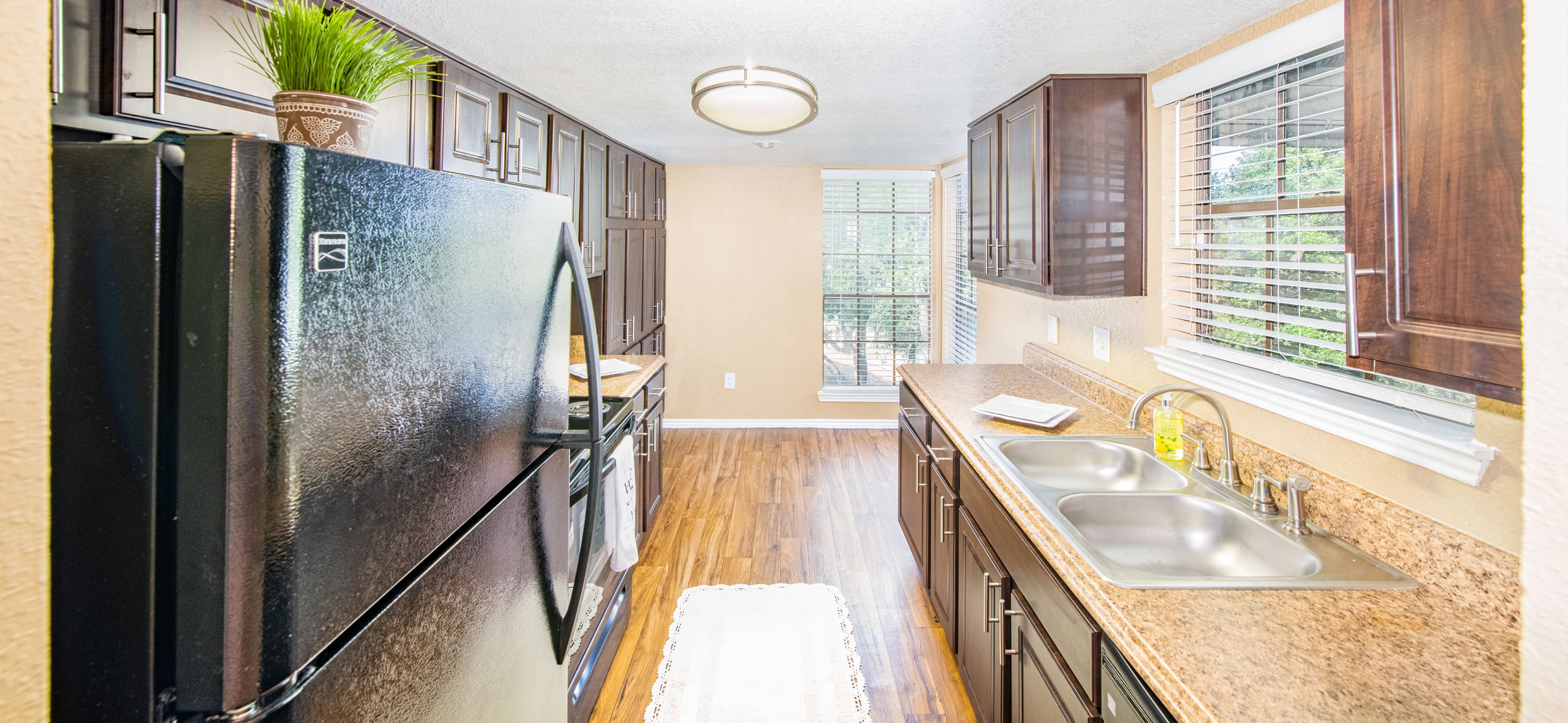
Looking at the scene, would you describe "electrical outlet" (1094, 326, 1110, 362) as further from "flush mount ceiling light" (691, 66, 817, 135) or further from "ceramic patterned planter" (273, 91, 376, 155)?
"ceramic patterned planter" (273, 91, 376, 155)

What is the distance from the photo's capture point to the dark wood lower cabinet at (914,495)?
9.35 ft

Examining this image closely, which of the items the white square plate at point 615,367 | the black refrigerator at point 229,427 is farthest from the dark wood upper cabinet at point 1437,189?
the white square plate at point 615,367

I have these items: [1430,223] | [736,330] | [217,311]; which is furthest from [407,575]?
[736,330]

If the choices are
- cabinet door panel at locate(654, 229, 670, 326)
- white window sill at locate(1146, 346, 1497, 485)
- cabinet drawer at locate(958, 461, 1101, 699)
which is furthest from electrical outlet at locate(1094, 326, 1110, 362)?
cabinet door panel at locate(654, 229, 670, 326)

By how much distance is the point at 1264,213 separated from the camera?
5.91 ft

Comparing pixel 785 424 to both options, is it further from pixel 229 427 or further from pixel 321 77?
pixel 229 427

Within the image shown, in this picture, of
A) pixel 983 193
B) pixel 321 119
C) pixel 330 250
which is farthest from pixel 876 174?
pixel 330 250

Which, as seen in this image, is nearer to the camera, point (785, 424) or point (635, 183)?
point (635, 183)

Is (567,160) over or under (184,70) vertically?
over

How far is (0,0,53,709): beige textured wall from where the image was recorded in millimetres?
351

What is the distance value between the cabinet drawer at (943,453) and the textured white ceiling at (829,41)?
1280 mm

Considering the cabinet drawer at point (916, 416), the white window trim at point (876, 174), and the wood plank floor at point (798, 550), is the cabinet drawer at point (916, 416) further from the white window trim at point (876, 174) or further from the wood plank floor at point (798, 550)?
the white window trim at point (876, 174)

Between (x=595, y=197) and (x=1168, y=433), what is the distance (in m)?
3.01

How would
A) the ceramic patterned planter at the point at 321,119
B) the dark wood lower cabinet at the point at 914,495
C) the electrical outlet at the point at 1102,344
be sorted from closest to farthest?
the ceramic patterned planter at the point at 321,119 < the electrical outlet at the point at 1102,344 < the dark wood lower cabinet at the point at 914,495
